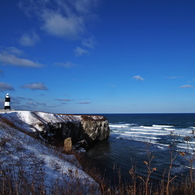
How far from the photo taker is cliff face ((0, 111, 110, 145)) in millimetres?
15170

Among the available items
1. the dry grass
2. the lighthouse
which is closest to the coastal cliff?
the lighthouse

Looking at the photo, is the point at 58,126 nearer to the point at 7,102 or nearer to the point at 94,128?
the point at 7,102

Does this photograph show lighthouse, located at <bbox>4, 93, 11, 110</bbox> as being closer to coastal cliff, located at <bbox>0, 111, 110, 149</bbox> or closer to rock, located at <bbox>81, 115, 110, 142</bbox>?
coastal cliff, located at <bbox>0, 111, 110, 149</bbox>

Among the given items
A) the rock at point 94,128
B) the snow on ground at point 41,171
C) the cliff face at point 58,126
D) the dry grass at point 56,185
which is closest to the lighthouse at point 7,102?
the cliff face at point 58,126

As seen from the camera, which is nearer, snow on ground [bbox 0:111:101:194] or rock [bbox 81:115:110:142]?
snow on ground [bbox 0:111:101:194]

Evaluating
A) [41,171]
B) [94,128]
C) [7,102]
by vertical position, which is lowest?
[94,128]

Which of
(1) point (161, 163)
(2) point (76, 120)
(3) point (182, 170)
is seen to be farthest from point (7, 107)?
(3) point (182, 170)

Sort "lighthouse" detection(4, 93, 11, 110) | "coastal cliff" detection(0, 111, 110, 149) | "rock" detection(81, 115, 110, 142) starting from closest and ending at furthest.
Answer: "coastal cliff" detection(0, 111, 110, 149) → "lighthouse" detection(4, 93, 11, 110) → "rock" detection(81, 115, 110, 142)

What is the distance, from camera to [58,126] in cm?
2100

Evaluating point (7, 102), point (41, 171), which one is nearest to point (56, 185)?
point (41, 171)

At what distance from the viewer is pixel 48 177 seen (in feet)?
18.2

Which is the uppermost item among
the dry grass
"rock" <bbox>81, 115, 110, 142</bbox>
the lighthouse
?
the lighthouse

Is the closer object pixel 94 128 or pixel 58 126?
pixel 58 126

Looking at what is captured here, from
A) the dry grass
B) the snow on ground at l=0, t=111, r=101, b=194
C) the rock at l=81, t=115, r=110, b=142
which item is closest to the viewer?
the dry grass
